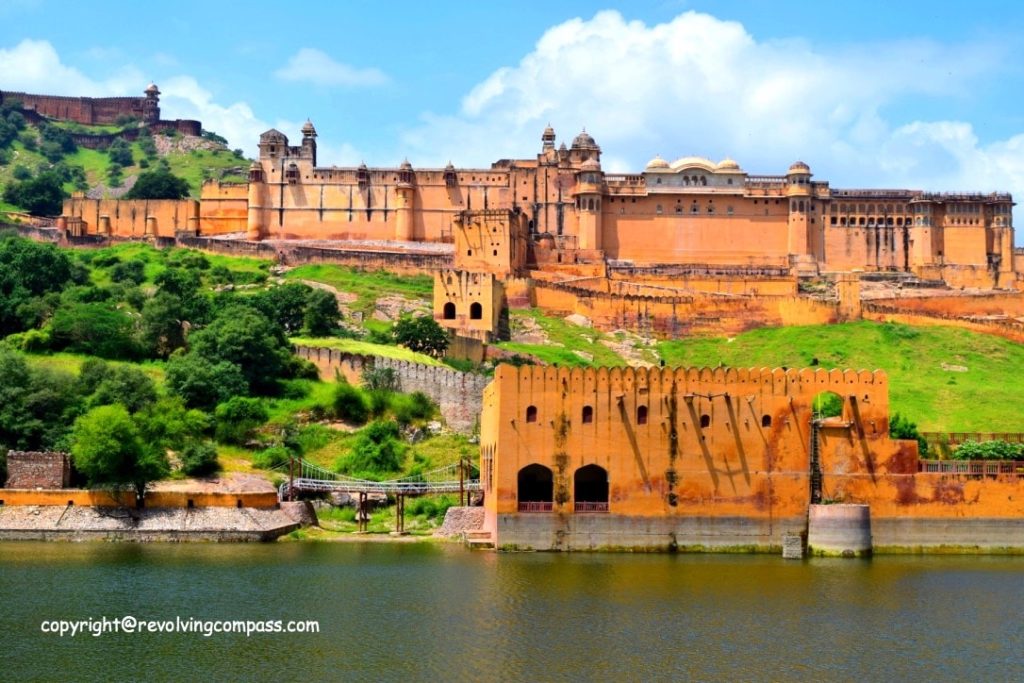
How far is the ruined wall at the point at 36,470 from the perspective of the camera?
40.2 meters

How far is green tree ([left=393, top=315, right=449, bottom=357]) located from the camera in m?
56.9

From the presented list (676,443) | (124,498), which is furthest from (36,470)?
(676,443)

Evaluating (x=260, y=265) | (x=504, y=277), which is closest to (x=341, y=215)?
(x=260, y=265)

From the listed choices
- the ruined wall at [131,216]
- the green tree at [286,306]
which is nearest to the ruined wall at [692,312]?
the green tree at [286,306]

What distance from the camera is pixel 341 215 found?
8500 cm

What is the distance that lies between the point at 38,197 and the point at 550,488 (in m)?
72.1

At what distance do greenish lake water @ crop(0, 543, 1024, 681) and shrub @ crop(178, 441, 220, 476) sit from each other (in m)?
7.09

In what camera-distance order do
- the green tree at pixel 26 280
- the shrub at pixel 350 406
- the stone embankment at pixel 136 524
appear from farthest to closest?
1. the green tree at pixel 26 280
2. the shrub at pixel 350 406
3. the stone embankment at pixel 136 524

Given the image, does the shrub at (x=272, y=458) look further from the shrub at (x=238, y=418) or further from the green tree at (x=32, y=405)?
the green tree at (x=32, y=405)

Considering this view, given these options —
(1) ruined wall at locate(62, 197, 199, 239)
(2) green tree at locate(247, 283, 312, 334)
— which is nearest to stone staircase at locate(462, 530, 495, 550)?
(2) green tree at locate(247, 283, 312, 334)

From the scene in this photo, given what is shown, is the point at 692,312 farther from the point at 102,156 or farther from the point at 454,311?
the point at 102,156

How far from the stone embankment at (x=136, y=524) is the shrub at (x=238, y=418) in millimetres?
6738

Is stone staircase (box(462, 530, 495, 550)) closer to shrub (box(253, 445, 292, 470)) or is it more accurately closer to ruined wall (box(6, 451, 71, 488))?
shrub (box(253, 445, 292, 470))

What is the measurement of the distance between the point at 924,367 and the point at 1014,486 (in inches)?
896
